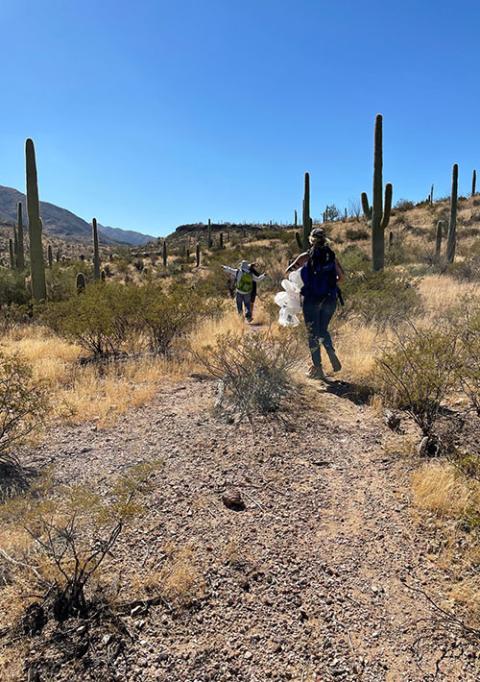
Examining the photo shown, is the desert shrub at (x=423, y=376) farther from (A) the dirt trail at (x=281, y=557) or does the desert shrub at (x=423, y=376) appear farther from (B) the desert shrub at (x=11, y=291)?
(B) the desert shrub at (x=11, y=291)

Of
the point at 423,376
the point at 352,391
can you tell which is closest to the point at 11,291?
the point at 352,391

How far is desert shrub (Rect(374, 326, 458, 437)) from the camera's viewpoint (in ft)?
13.3

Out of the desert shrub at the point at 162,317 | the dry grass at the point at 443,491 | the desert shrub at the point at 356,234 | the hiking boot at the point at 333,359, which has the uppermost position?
the desert shrub at the point at 356,234

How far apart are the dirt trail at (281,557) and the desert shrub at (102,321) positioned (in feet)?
11.2

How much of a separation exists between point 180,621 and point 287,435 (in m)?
2.10

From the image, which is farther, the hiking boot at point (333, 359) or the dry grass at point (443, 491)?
the hiking boot at point (333, 359)

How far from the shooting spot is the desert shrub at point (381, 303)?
8.48m

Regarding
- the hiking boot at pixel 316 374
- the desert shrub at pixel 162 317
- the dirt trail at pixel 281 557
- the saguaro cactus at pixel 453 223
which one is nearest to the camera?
the dirt trail at pixel 281 557

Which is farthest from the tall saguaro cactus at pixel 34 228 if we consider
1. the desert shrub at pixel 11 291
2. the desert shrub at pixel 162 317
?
the desert shrub at pixel 162 317

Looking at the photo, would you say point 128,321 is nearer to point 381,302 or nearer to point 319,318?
point 319,318

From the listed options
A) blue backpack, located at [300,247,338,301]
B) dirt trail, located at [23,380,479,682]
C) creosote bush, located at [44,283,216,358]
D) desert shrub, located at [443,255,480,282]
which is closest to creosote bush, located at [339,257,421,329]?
blue backpack, located at [300,247,338,301]

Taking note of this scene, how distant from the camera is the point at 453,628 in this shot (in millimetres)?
2121

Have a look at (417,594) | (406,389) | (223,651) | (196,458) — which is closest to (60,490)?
(196,458)

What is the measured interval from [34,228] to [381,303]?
9.97 meters
